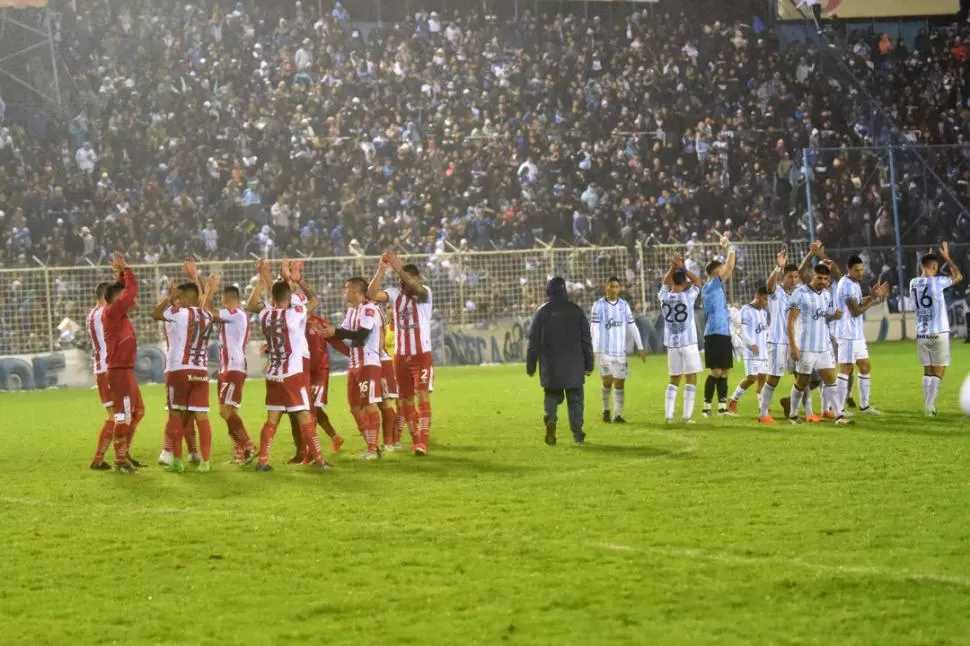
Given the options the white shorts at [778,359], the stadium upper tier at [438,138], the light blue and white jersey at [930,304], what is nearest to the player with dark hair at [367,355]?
the white shorts at [778,359]

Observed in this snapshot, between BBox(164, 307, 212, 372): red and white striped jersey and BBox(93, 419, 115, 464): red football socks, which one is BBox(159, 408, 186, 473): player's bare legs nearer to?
BBox(164, 307, 212, 372): red and white striped jersey

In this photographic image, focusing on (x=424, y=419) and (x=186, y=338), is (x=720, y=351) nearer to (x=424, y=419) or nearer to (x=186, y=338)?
(x=424, y=419)

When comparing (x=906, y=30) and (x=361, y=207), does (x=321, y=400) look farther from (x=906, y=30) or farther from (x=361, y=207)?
(x=906, y=30)

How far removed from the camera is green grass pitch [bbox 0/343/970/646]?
23.3 ft

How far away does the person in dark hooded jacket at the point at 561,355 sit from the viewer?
15.6 m

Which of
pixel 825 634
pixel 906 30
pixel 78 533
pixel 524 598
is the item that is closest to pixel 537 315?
pixel 78 533

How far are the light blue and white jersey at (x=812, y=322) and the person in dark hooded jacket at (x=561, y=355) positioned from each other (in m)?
3.07

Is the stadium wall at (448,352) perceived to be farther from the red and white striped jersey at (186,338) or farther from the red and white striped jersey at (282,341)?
the red and white striped jersey at (282,341)

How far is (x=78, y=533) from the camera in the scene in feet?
34.5

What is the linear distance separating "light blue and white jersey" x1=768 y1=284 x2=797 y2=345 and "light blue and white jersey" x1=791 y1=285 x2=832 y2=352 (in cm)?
58

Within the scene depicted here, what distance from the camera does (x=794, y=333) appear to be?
667 inches

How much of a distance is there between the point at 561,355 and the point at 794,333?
3.38 m

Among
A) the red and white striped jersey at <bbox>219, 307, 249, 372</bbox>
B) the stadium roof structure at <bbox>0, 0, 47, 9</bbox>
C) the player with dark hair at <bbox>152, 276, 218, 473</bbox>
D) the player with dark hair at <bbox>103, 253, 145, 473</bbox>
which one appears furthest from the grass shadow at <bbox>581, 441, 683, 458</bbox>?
the stadium roof structure at <bbox>0, 0, 47, 9</bbox>

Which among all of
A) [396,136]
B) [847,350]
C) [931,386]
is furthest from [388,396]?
[396,136]
